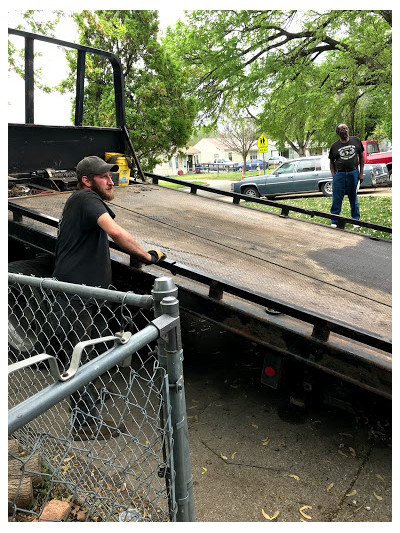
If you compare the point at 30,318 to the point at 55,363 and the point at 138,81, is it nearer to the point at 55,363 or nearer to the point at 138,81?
the point at 55,363

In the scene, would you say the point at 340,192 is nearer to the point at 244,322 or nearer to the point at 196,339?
the point at 196,339

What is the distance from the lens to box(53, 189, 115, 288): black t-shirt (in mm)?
3070

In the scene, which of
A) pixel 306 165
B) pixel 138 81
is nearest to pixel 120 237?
pixel 138 81

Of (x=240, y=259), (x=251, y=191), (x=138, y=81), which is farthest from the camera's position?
(x=251, y=191)

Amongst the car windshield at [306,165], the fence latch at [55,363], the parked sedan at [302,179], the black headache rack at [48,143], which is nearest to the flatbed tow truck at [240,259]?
the black headache rack at [48,143]

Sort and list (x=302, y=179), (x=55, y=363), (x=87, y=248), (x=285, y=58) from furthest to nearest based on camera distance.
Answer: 1. (x=302, y=179)
2. (x=285, y=58)
3. (x=87, y=248)
4. (x=55, y=363)

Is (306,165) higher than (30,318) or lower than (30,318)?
higher

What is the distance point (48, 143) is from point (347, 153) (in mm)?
4901

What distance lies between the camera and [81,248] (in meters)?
3.12

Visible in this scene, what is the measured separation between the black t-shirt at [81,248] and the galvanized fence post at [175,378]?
1638 millimetres

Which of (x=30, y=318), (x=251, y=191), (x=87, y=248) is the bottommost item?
(x=30, y=318)

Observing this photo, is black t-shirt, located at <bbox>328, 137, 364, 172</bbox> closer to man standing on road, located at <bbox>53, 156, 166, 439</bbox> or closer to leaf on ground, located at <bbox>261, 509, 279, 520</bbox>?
man standing on road, located at <bbox>53, 156, 166, 439</bbox>

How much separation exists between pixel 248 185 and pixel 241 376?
563 inches

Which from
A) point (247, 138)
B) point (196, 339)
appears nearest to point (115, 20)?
point (196, 339)
